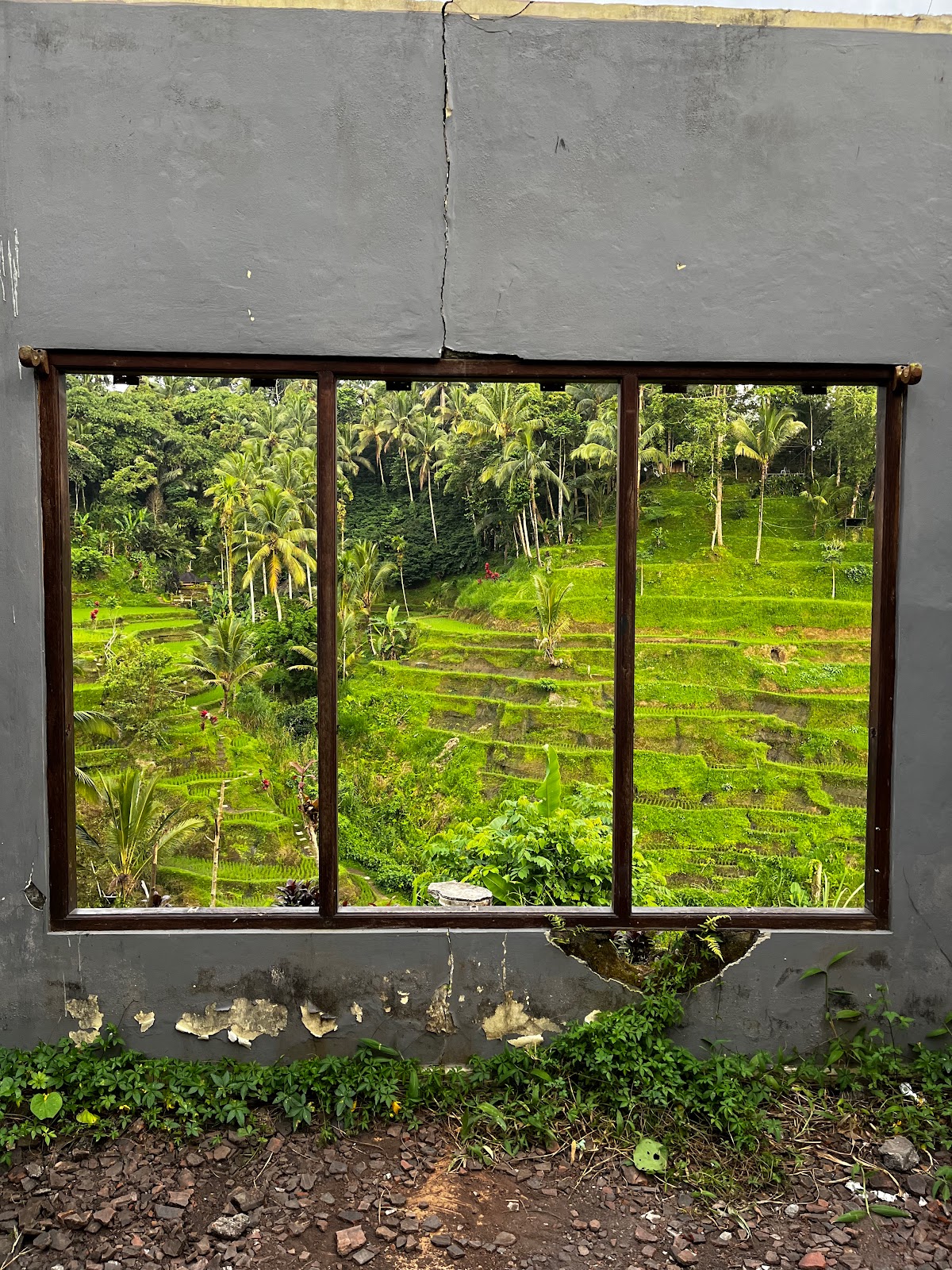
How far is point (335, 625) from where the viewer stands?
2.63m

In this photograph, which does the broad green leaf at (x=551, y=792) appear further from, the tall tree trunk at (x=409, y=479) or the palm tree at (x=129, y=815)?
the tall tree trunk at (x=409, y=479)

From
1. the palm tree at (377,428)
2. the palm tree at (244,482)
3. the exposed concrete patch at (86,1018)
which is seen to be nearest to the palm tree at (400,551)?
the palm tree at (377,428)

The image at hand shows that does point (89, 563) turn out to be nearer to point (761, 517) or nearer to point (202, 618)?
point (202, 618)

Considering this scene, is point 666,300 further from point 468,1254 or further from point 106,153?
point 468,1254

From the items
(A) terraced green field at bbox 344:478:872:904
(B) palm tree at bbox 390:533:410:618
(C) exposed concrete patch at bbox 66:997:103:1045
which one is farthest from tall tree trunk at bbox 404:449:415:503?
(C) exposed concrete patch at bbox 66:997:103:1045

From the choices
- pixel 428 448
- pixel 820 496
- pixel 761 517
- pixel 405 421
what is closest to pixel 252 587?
pixel 428 448

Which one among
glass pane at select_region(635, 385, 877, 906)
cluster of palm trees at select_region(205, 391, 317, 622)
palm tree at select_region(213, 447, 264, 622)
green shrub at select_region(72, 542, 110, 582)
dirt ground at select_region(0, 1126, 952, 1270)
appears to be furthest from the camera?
palm tree at select_region(213, 447, 264, 622)

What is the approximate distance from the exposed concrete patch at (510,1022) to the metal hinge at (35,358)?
2.41 metres

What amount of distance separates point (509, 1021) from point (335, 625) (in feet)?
4.51

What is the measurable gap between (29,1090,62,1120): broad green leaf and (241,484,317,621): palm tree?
45.4ft

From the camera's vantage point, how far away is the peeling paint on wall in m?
2.62

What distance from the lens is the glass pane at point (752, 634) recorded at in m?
15.2

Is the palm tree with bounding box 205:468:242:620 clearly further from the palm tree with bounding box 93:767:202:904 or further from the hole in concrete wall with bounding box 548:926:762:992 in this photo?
the hole in concrete wall with bounding box 548:926:762:992

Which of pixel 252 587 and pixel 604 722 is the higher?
pixel 252 587
